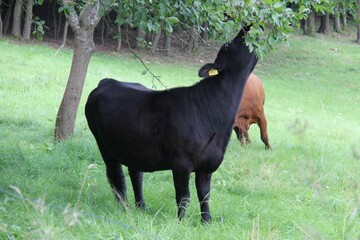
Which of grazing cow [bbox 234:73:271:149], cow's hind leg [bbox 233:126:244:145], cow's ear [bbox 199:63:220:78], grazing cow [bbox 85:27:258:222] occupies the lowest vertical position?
cow's hind leg [bbox 233:126:244:145]

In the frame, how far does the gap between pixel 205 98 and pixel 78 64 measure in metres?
4.29

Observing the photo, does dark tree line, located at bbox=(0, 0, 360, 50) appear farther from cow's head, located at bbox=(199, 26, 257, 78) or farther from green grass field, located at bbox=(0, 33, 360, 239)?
green grass field, located at bbox=(0, 33, 360, 239)

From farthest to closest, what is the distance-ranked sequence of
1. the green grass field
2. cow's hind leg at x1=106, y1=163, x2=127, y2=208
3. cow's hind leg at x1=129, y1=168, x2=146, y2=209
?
1. cow's hind leg at x1=106, y1=163, x2=127, y2=208
2. cow's hind leg at x1=129, y1=168, x2=146, y2=209
3. the green grass field

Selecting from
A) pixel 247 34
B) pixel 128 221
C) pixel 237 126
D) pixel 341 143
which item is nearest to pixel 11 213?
pixel 128 221

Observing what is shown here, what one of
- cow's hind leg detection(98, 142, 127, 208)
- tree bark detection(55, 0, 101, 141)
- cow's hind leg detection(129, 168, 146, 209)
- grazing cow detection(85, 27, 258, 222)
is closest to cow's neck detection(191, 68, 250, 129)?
grazing cow detection(85, 27, 258, 222)

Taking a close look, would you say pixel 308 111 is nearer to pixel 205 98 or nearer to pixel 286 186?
pixel 286 186

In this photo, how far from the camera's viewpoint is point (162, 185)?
7.50 meters

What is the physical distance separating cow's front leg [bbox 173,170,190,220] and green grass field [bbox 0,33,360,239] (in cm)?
12

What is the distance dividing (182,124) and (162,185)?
1.87 meters

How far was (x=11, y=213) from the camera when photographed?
502 cm

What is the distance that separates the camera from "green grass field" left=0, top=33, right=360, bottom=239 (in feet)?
14.5

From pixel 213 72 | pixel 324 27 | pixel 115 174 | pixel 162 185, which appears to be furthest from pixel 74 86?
pixel 324 27

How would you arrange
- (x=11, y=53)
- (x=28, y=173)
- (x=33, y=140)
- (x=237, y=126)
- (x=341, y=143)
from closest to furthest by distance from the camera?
(x=28, y=173)
(x=33, y=140)
(x=237, y=126)
(x=341, y=143)
(x=11, y=53)

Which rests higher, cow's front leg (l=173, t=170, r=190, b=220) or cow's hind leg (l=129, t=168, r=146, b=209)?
cow's front leg (l=173, t=170, r=190, b=220)
